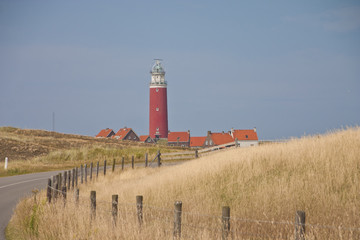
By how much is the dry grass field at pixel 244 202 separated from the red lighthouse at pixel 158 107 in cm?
9544

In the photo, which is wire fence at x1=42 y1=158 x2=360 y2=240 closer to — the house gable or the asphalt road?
the asphalt road

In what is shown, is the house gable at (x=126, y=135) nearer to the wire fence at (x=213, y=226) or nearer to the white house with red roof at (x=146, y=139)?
the white house with red roof at (x=146, y=139)

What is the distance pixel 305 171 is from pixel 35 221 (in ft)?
28.8

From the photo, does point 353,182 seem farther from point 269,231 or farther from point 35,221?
point 35,221

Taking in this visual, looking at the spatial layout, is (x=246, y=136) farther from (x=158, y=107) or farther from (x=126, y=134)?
(x=126, y=134)

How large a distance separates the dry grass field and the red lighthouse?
95443mm

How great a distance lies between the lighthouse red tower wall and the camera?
11478 centimetres

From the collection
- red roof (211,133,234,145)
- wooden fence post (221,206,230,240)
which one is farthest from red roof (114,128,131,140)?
wooden fence post (221,206,230,240)

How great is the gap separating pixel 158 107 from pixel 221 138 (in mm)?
18357

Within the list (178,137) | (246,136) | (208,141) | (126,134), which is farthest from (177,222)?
(178,137)

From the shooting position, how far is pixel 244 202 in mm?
13945

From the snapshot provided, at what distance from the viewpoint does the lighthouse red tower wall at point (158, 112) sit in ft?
377

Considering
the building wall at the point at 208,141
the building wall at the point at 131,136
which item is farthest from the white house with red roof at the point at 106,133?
the building wall at the point at 208,141

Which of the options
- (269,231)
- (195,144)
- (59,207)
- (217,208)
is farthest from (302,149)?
(195,144)
